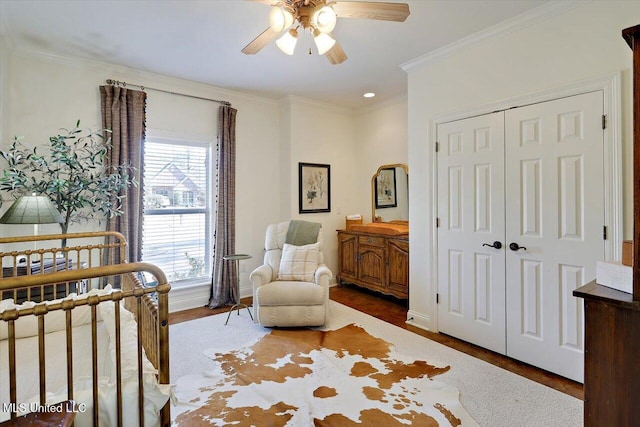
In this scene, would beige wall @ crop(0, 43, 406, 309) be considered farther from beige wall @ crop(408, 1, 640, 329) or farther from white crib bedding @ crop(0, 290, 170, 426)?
white crib bedding @ crop(0, 290, 170, 426)

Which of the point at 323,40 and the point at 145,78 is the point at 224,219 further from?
the point at 323,40

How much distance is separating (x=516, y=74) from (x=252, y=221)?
3.34 metres

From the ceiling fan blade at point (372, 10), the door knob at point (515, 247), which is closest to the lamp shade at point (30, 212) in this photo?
the ceiling fan blade at point (372, 10)

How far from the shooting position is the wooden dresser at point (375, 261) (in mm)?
3859

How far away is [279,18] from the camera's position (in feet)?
5.97

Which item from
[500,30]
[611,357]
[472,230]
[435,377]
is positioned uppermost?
[500,30]

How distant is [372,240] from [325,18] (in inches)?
115

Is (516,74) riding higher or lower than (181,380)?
higher

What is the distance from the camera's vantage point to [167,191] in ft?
12.4

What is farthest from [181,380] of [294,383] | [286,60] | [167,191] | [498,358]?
[286,60]

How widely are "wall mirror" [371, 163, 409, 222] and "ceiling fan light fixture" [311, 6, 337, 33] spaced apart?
9.08 feet

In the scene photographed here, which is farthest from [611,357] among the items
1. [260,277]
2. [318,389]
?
[260,277]

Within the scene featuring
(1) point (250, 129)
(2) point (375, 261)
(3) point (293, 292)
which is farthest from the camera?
(1) point (250, 129)

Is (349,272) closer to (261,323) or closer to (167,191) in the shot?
(261,323)
